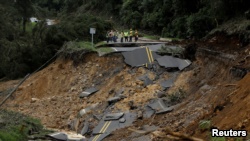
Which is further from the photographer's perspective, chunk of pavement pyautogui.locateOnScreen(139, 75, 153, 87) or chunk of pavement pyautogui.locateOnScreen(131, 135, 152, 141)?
chunk of pavement pyautogui.locateOnScreen(139, 75, 153, 87)

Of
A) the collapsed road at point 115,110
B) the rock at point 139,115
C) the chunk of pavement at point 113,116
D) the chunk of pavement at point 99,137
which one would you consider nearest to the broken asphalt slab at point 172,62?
the collapsed road at point 115,110

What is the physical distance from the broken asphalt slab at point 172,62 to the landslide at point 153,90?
43cm

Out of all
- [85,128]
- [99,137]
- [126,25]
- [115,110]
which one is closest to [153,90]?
[115,110]

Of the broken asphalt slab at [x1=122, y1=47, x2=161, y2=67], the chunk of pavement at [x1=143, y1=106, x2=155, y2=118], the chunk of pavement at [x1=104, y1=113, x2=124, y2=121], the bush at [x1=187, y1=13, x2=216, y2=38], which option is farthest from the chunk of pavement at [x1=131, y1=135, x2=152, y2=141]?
the bush at [x1=187, y1=13, x2=216, y2=38]

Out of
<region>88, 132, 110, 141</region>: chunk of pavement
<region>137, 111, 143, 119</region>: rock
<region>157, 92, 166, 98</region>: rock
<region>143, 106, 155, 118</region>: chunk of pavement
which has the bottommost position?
<region>88, 132, 110, 141</region>: chunk of pavement

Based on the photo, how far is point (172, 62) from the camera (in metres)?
21.8

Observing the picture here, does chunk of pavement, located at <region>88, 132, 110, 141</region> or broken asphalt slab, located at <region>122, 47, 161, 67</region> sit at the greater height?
broken asphalt slab, located at <region>122, 47, 161, 67</region>

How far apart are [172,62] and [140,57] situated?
2548mm

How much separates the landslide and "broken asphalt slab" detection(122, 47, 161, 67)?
456mm

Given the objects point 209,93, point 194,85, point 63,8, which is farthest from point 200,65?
point 63,8

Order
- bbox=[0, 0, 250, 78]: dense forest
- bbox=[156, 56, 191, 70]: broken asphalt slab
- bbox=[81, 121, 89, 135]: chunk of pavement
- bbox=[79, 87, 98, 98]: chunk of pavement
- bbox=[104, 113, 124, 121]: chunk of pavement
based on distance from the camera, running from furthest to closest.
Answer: bbox=[0, 0, 250, 78]: dense forest → bbox=[79, 87, 98, 98]: chunk of pavement → bbox=[156, 56, 191, 70]: broken asphalt slab → bbox=[81, 121, 89, 135]: chunk of pavement → bbox=[104, 113, 124, 121]: chunk of pavement

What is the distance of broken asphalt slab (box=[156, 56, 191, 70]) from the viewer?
21141mm

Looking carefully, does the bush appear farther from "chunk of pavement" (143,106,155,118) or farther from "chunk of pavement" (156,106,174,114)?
"chunk of pavement" (156,106,174,114)

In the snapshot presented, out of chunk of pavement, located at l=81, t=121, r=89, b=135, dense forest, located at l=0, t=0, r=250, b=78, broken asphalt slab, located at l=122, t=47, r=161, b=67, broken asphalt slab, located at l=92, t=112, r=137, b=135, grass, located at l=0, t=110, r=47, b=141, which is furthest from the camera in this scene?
dense forest, located at l=0, t=0, r=250, b=78
